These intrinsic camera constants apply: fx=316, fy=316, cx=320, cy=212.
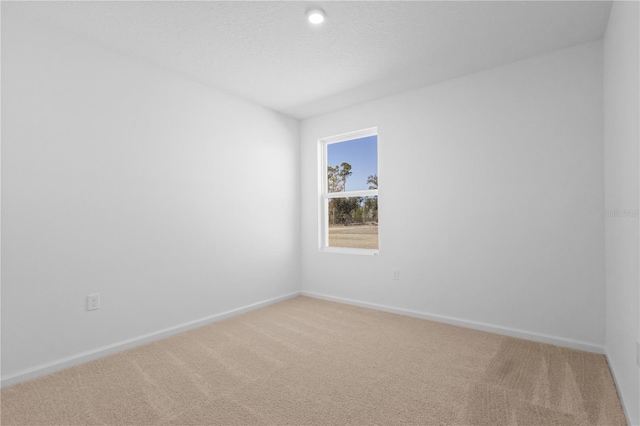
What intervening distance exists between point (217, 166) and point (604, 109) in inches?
136

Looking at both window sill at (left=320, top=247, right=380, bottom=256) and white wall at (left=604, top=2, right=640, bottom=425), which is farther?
window sill at (left=320, top=247, right=380, bottom=256)

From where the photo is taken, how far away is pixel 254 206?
3.84 m

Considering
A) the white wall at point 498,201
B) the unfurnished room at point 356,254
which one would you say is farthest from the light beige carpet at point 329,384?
the white wall at point 498,201

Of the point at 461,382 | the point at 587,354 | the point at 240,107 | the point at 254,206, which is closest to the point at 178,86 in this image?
the point at 240,107

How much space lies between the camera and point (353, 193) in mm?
4102

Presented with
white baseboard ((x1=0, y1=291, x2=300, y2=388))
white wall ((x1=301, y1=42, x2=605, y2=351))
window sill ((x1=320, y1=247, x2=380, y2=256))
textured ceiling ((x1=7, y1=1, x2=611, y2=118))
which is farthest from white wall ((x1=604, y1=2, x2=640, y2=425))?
white baseboard ((x1=0, y1=291, x2=300, y2=388))

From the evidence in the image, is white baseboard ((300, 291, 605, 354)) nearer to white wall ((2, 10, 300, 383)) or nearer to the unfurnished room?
the unfurnished room

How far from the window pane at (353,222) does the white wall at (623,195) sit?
85.8 inches

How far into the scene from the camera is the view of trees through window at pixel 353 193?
398 cm

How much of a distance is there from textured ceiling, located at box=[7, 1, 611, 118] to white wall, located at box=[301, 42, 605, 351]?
326 millimetres

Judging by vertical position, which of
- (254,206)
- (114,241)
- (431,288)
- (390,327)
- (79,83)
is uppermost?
(79,83)

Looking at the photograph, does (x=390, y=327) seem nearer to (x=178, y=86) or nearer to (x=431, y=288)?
(x=431, y=288)

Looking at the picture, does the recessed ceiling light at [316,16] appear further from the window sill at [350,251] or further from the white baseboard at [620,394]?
the white baseboard at [620,394]

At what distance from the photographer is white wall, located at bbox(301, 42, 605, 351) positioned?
8.36 feet
